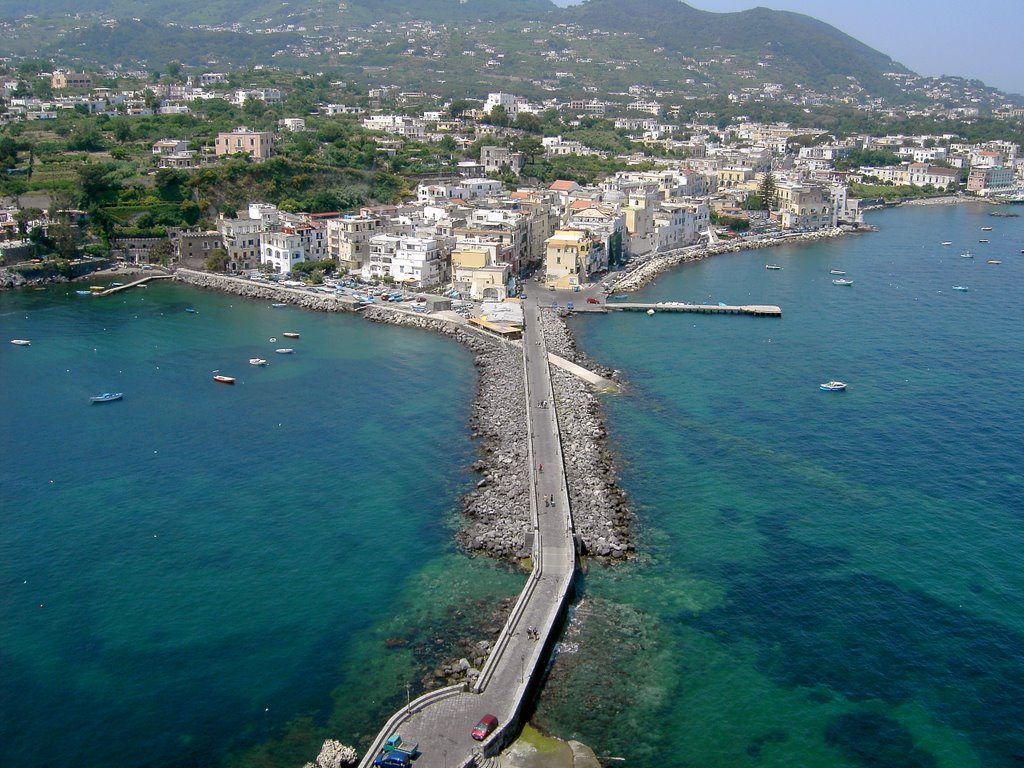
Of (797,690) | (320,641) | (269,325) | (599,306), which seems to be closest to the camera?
(797,690)

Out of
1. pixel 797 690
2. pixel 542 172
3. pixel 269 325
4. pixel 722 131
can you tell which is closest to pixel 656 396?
pixel 797 690

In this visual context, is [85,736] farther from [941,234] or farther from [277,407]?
[941,234]

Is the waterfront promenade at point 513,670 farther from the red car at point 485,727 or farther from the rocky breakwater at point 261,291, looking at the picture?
the rocky breakwater at point 261,291

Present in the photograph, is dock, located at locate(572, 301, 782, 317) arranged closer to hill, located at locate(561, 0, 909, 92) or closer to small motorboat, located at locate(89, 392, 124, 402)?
small motorboat, located at locate(89, 392, 124, 402)

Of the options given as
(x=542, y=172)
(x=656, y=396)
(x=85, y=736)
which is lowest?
(x=85, y=736)

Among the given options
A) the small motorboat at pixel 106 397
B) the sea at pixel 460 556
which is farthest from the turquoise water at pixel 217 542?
the small motorboat at pixel 106 397

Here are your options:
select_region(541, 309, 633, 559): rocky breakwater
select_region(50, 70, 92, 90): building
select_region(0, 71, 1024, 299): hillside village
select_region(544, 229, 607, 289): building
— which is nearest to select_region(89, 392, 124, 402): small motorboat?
select_region(541, 309, 633, 559): rocky breakwater
